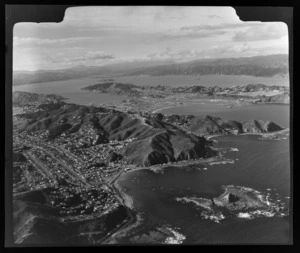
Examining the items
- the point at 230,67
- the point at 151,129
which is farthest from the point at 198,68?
the point at 151,129

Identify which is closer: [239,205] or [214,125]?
[239,205]

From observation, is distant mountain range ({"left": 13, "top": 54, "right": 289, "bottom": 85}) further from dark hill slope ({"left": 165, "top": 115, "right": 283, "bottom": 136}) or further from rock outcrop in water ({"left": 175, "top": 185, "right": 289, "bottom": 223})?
rock outcrop in water ({"left": 175, "top": 185, "right": 289, "bottom": 223})

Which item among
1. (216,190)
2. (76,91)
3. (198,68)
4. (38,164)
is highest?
(198,68)

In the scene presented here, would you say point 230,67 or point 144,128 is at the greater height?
point 230,67

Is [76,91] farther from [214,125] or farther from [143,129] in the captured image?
[214,125]

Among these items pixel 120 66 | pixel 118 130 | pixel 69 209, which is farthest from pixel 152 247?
pixel 120 66
